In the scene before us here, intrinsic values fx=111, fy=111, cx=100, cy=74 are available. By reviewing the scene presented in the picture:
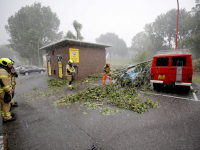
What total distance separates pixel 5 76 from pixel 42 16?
40.9 metres

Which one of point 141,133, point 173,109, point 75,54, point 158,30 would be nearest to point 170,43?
point 158,30

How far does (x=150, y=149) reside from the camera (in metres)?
2.37

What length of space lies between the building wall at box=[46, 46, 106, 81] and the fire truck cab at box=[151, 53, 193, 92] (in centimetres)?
736

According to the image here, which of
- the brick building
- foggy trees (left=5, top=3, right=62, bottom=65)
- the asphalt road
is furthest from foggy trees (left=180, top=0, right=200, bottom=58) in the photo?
foggy trees (left=5, top=3, right=62, bottom=65)

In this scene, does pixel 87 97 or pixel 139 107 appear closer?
pixel 139 107

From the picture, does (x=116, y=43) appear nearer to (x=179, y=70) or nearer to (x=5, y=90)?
(x=179, y=70)

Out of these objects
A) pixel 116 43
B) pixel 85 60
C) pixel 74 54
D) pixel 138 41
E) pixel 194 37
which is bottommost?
pixel 85 60

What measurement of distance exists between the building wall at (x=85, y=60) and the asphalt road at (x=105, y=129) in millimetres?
7350

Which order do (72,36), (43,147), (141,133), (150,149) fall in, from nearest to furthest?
(150,149) → (43,147) → (141,133) → (72,36)

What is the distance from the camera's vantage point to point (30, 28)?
33.7m

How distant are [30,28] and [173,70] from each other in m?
39.9

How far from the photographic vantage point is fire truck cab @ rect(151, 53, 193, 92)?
5.59 meters

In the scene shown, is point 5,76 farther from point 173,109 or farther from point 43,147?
point 173,109

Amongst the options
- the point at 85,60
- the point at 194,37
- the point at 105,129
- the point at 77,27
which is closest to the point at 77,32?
the point at 77,27
